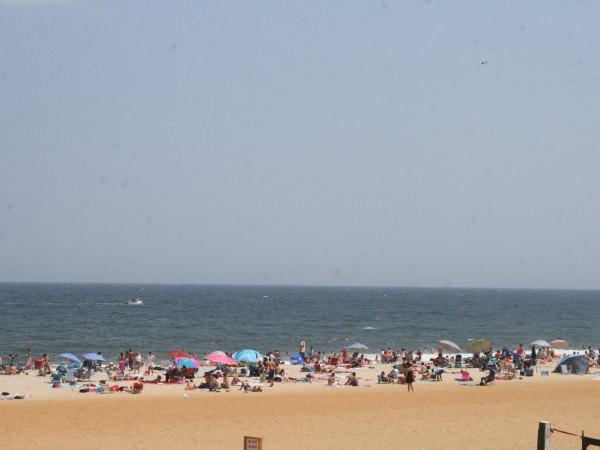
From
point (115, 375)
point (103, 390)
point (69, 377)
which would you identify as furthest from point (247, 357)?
point (69, 377)

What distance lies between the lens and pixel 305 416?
22625mm

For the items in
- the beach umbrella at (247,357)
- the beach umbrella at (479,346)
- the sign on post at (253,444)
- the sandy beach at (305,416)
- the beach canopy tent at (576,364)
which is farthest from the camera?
the beach umbrella at (479,346)

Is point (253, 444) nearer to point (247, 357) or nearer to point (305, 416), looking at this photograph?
point (305, 416)

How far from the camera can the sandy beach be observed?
62.5 ft

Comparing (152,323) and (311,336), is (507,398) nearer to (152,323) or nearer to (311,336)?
(311,336)

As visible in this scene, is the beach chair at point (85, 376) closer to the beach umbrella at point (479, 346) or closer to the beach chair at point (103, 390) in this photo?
the beach chair at point (103, 390)

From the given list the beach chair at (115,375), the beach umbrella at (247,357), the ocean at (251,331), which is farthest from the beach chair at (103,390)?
the ocean at (251,331)

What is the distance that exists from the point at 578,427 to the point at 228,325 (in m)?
60.2

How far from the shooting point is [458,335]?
70.6m

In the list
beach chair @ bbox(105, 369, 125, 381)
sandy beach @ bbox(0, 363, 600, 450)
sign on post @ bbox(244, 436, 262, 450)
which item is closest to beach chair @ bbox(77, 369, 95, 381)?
sandy beach @ bbox(0, 363, 600, 450)

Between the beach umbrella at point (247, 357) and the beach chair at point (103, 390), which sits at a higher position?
the beach umbrella at point (247, 357)

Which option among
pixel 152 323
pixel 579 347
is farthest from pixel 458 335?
pixel 152 323

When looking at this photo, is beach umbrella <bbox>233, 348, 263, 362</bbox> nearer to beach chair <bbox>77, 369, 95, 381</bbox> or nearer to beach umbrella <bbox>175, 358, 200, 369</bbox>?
beach umbrella <bbox>175, 358, 200, 369</bbox>

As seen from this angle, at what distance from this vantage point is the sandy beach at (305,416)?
1905 cm
